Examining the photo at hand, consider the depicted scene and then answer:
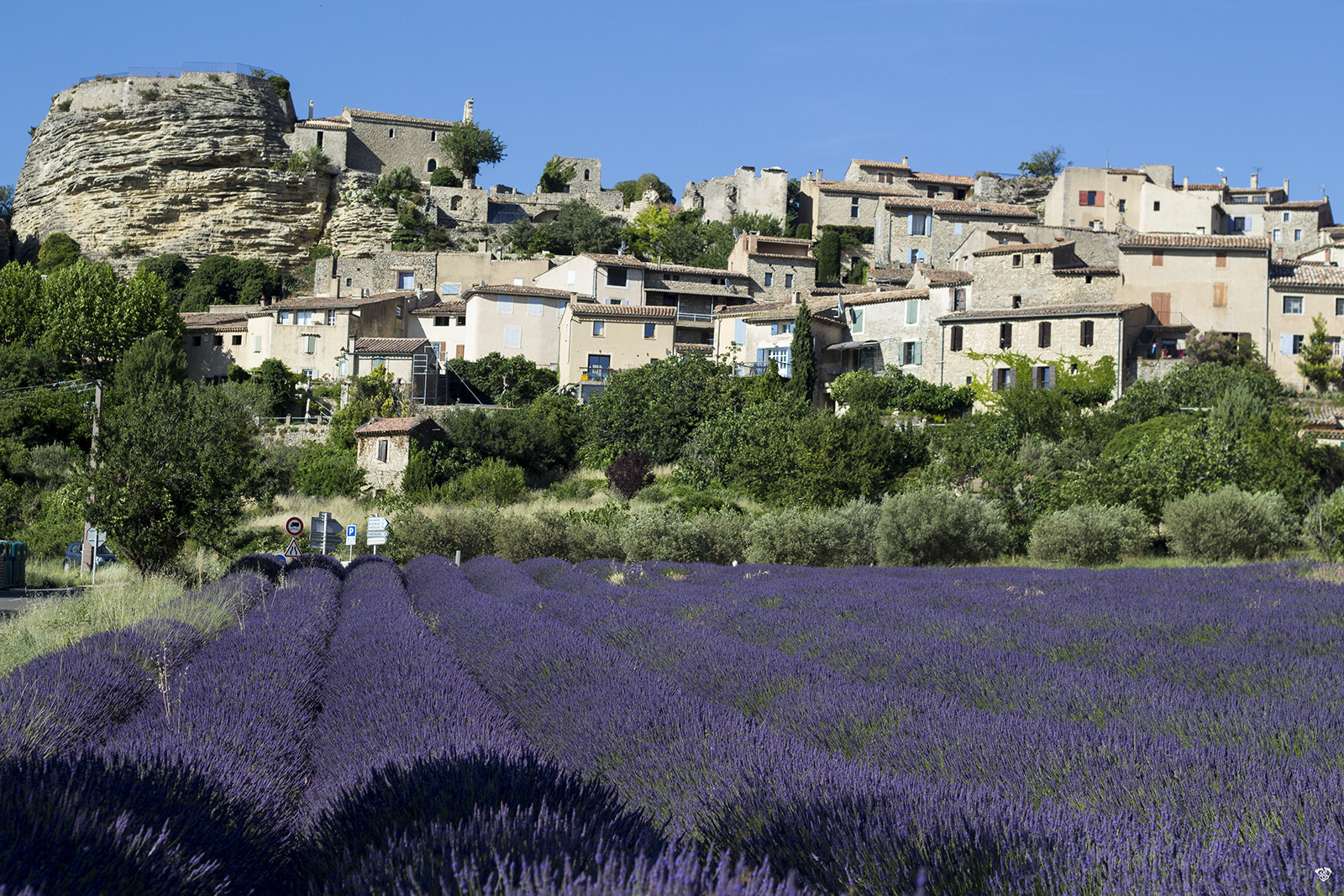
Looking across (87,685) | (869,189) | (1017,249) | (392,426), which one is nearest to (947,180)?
(869,189)

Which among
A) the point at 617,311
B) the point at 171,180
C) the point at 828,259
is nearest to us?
the point at 617,311

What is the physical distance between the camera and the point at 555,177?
8050 centimetres

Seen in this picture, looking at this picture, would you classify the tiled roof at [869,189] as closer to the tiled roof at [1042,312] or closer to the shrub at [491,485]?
the tiled roof at [1042,312]

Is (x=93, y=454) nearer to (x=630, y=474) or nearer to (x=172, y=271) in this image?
(x=630, y=474)

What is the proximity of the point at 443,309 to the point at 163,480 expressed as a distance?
37211 millimetres

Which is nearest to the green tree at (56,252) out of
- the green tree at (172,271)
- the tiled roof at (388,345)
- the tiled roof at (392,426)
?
the green tree at (172,271)

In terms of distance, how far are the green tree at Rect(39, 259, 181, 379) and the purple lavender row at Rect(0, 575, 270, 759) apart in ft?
156

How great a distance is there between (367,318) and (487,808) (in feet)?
170

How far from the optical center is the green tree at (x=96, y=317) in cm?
5103

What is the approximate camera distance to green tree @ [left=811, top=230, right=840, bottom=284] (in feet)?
204

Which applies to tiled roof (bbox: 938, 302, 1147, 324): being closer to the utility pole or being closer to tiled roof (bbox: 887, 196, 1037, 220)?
tiled roof (bbox: 887, 196, 1037, 220)

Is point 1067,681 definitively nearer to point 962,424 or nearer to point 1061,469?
point 1061,469

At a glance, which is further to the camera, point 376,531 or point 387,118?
point 387,118

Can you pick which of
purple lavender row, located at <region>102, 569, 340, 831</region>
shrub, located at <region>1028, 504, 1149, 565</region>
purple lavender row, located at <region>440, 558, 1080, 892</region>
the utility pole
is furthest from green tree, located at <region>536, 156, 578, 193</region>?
purple lavender row, located at <region>440, 558, 1080, 892</region>
